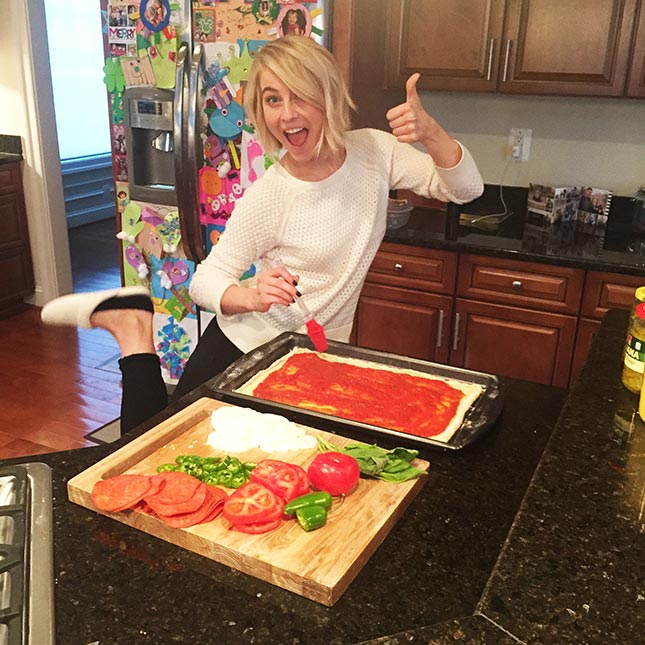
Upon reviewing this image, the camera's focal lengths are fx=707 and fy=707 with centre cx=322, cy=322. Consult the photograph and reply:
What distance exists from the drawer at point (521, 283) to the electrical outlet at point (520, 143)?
696 millimetres

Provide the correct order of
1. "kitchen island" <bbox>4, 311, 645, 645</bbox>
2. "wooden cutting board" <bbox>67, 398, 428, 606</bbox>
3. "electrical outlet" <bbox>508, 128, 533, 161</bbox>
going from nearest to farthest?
1. "kitchen island" <bbox>4, 311, 645, 645</bbox>
2. "wooden cutting board" <bbox>67, 398, 428, 606</bbox>
3. "electrical outlet" <bbox>508, 128, 533, 161</bbox>

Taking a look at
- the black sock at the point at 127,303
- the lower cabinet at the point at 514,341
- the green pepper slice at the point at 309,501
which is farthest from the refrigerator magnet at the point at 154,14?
the green pepper slice at the point at 309,501

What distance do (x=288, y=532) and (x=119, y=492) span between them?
0.25m

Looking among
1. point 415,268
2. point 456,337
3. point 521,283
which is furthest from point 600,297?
point 415,268

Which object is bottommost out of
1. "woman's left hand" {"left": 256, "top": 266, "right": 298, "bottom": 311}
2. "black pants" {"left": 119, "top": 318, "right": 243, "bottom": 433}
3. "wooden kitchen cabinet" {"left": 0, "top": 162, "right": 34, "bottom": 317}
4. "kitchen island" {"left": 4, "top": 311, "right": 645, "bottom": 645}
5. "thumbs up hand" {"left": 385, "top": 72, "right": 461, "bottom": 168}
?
"wooden kitchen cabinet" {"left": 0, "top": 162, "right": 34, "bottom": 317}

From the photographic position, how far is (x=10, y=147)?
4.10 metres

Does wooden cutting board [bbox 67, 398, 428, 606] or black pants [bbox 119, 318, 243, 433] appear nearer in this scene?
wooden cutting board [bbox 67, 398, 428, 606]

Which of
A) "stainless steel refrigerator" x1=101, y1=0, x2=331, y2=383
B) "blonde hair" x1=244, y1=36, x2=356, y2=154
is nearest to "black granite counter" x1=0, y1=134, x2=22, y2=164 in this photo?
"stainless steel refrigerator" x1=101, y1=0, x2=331, y2=383

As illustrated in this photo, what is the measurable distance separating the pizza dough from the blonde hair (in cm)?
58

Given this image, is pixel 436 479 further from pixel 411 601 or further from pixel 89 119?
pixel 89 119

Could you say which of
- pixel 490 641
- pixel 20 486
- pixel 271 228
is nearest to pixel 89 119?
pixel 271 228

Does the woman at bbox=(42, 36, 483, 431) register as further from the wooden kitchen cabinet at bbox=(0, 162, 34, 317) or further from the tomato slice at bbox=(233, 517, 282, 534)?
the wooden kitchen cabinet at bbox=(0, 162, 34, 317)

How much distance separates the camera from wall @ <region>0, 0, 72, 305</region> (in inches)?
152

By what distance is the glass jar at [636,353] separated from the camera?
1104mm
